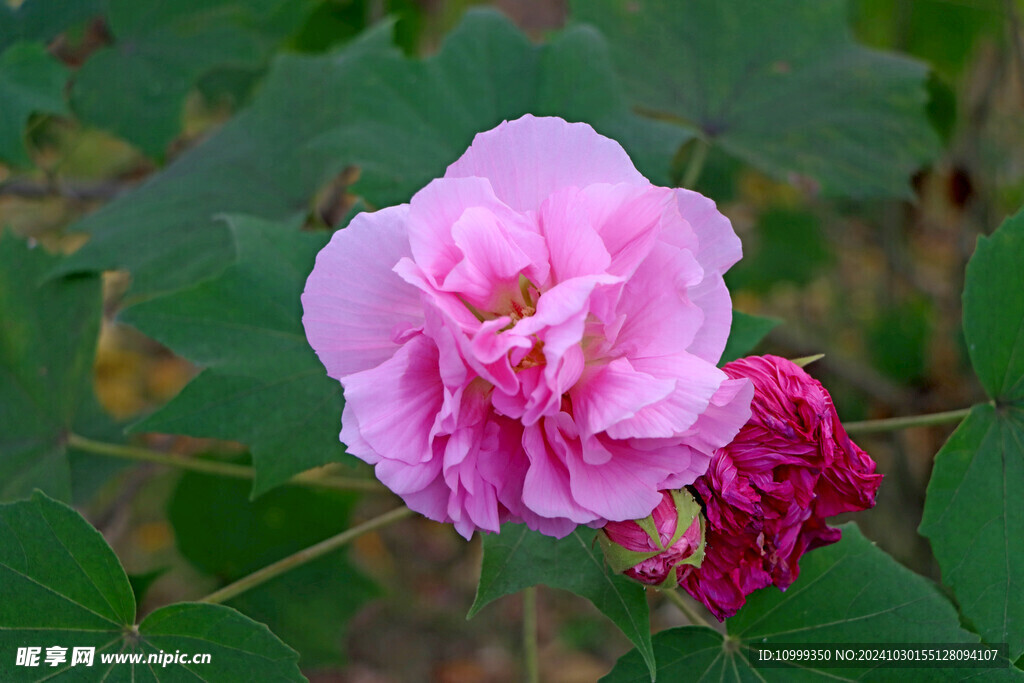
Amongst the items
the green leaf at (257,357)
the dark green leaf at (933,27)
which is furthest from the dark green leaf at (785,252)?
the green leaf at (257,357)

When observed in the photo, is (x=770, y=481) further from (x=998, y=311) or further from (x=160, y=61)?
(x=160, y=61)

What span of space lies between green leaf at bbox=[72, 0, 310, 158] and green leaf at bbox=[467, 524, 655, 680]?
1.04 meters

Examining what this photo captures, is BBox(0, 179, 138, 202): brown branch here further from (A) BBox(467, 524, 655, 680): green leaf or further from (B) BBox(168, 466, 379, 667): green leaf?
(A) BBox(467, 524, 655, 680): green leaf

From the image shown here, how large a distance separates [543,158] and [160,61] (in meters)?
1.05

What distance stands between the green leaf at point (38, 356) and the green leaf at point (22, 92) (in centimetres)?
15

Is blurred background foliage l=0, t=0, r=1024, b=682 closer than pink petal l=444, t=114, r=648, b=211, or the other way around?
pink petal l=444, t=114, r=648, b=211

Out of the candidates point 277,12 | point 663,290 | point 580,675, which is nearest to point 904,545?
point 580,675

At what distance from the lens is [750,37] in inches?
54.2

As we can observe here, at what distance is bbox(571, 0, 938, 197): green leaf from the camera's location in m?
1.35

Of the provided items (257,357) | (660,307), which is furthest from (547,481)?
(257,357)

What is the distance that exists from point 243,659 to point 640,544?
0.44 m

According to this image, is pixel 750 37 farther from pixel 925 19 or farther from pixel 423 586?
pixel 423 586

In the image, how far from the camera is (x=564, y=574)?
80 cm

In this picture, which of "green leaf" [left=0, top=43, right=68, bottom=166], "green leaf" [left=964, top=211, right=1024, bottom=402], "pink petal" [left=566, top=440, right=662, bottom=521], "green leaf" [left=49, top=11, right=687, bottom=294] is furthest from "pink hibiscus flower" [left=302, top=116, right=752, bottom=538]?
A: "green leaf" [left=0, top=43, right=68, bottom=166]
